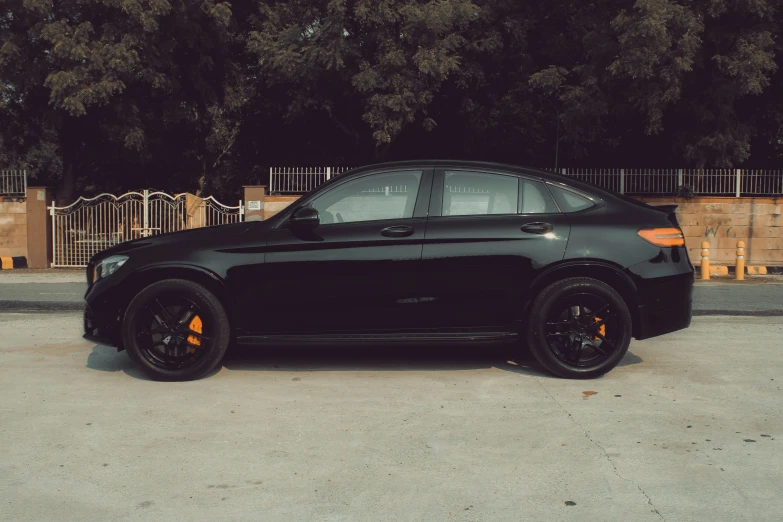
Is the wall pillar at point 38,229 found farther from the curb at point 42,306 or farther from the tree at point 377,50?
the curb at point 42,306

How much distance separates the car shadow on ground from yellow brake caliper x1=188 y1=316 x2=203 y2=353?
498 millimetres

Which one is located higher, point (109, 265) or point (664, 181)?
point (664, 181)

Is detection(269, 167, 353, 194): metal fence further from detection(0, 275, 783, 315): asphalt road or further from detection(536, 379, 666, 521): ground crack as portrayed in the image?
detection(536, 379, 666, 521): ground crack

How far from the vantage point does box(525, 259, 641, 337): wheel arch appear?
6496 millimetres

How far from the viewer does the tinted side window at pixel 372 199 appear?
661cm

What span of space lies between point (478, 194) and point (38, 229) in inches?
631

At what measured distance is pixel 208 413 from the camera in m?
5.55

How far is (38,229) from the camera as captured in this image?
20.1m

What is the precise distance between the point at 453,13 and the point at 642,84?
552 cm

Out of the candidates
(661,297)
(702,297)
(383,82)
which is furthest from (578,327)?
(383,82)

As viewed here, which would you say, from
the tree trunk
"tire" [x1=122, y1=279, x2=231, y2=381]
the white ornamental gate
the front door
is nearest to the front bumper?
"tire" [x1=122, y1=279, x2=231, y2=381]

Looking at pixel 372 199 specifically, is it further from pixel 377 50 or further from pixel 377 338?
pixel 377 50

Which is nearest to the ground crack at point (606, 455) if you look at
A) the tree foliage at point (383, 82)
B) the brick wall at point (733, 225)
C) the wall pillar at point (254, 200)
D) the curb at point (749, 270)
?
the curb at point (749, 270)

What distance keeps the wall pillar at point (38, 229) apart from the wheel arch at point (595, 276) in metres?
16.3
